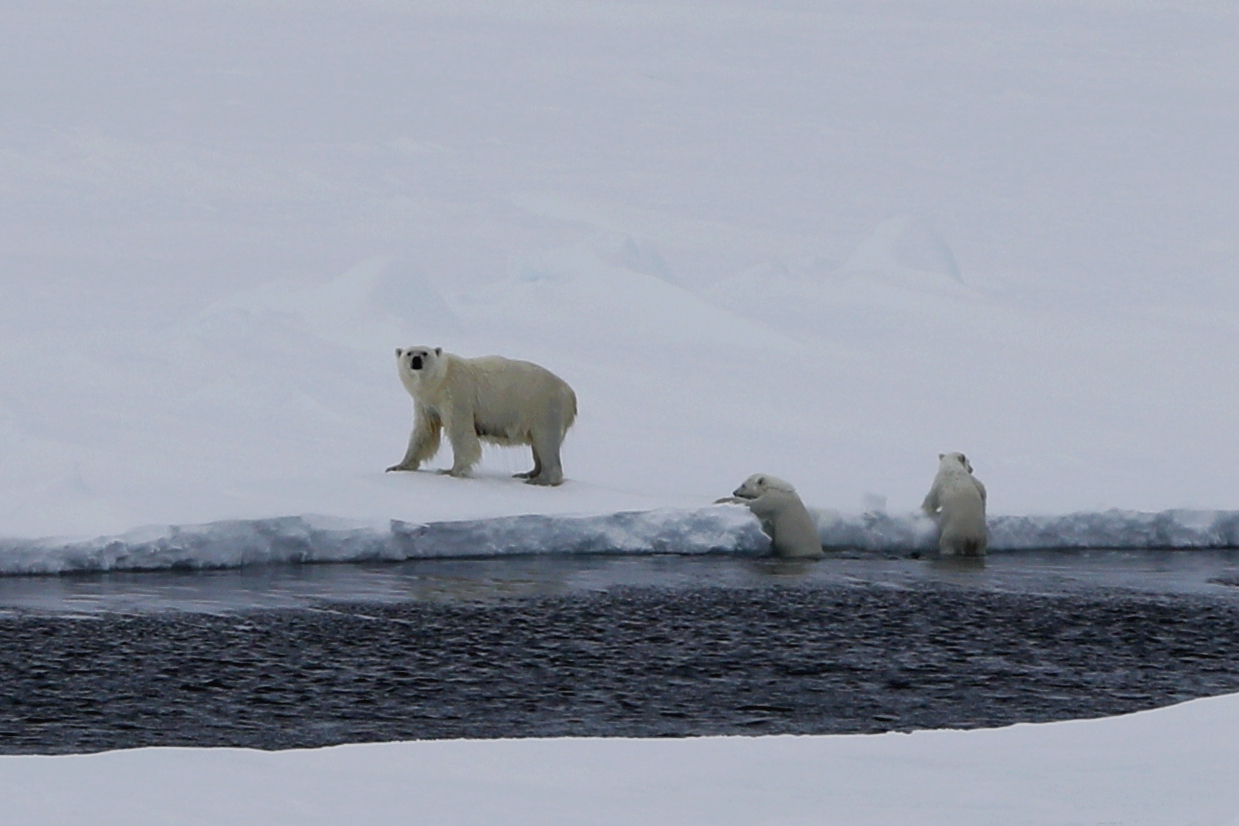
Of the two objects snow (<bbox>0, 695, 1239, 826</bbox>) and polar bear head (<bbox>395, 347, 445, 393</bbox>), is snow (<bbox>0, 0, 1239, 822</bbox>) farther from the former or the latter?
polar bear head (<bbox>395, 347, 445, 393</bbox>)

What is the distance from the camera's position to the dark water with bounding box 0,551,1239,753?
22.2ft

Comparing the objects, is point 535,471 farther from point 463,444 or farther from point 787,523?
point 787,523

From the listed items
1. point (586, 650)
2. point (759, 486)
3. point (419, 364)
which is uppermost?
point (419, 364)

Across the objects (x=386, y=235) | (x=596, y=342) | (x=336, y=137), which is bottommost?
(x=596, y=342)

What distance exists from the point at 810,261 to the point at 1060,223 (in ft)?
16.7

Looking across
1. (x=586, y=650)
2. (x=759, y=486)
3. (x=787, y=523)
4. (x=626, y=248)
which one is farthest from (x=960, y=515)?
(x=626, y=248)

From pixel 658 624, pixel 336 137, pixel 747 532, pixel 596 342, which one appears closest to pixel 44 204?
pixel 336 137

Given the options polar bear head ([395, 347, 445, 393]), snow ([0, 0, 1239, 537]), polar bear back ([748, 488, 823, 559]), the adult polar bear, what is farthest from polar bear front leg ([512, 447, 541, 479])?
polar bear back ([748, 488, 823, 559])

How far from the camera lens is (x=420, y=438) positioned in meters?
12.3

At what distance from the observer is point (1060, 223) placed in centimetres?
2538

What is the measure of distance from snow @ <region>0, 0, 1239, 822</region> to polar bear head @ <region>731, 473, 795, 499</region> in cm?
31

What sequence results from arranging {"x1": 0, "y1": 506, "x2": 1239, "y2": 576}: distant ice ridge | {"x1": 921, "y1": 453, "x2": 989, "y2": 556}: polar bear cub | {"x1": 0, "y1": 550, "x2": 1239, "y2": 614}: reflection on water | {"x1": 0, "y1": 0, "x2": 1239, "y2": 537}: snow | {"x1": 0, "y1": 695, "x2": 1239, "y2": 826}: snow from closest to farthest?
1. {"x1": 0, "y1": 695, "x2": 1239, "y2": 826}: snow
2. {"x1": 0, "y1": 550, "x2": 1239, "y2": 614}: reflection on water
3. {"x1": 0, "y1": 506, "x2": 1239, "y2": 576}: distant ice ridge
4. {"x1": 921, "y1": 453, "x2": 989, "y2": 556}: polar bear cub
5. {"x1": 0, "y1": 0, "x2": 1239, "y2": 537}: snow

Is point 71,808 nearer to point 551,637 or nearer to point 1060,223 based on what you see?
point 551,637

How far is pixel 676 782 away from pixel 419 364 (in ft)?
23.8
